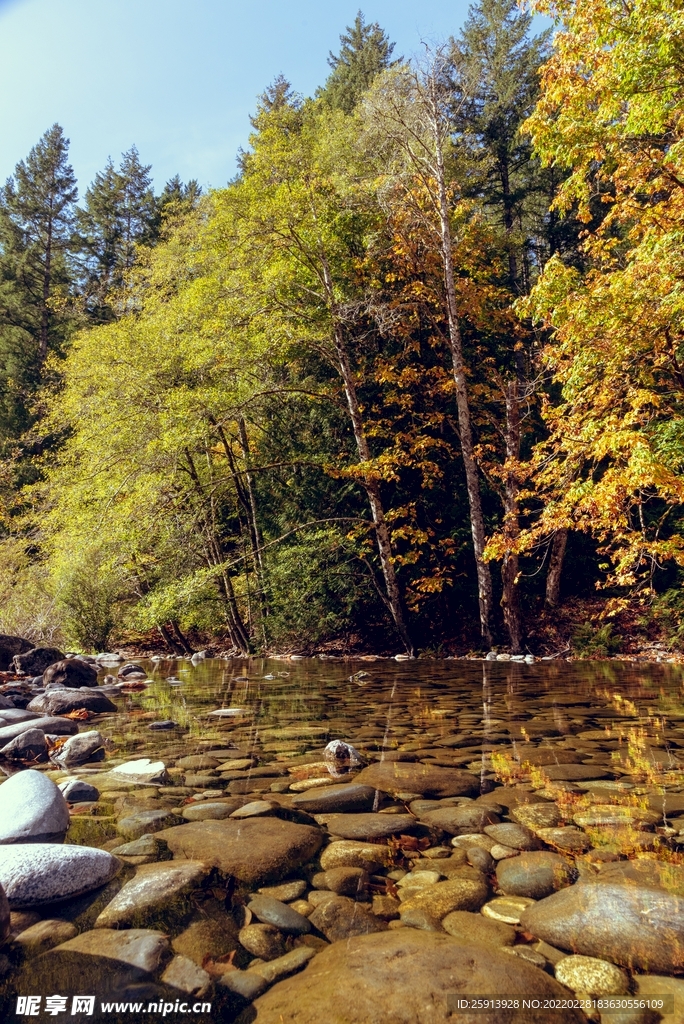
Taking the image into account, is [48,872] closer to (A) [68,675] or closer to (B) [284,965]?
(B) [284,965]

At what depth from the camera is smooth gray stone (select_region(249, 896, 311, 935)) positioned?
1819mm

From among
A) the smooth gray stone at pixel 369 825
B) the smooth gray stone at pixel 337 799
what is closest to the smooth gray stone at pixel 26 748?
the smooth gray stone at pixel 337 799

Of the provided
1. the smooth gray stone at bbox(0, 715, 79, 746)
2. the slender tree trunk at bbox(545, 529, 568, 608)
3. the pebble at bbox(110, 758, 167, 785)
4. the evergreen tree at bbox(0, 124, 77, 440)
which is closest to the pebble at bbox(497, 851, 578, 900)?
the pebble at bbox(110, 758, 167, 785)

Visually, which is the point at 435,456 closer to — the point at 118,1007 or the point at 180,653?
the point at 180,653

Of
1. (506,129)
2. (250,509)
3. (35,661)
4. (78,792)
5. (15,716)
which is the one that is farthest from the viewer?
(506,129)

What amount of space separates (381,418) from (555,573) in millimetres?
4800

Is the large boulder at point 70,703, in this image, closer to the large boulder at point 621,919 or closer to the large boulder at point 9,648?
the large boulder at point 9,648

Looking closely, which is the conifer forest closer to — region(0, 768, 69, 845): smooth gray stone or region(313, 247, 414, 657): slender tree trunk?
region(313, 247, 414, 657): slender tree trunk

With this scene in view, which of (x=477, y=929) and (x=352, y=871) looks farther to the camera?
(x=352, y=871)

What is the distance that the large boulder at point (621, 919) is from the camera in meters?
1.62

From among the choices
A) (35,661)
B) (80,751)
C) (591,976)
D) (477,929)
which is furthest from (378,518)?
(591,976)

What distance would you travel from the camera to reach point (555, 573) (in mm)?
12219

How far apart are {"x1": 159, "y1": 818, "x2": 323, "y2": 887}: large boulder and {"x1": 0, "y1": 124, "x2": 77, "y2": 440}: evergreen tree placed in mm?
25966

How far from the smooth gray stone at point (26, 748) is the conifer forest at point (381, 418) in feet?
18.1
